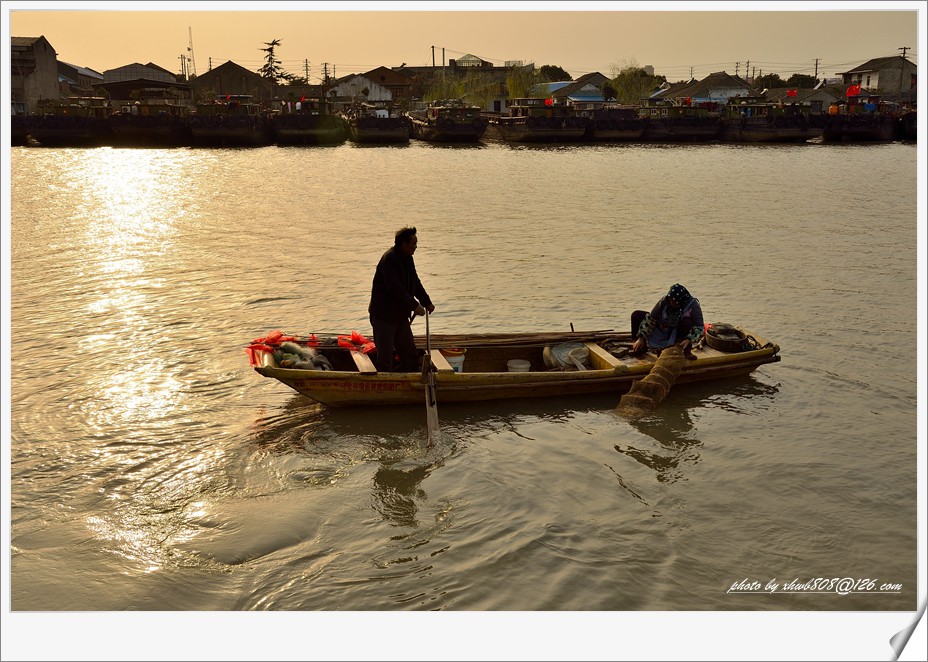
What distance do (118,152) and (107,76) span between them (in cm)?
3246

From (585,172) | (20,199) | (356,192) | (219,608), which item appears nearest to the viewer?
(219,608)

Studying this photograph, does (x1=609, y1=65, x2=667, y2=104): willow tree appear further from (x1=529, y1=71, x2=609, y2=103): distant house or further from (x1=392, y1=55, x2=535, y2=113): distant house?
(x1=392, y1=55, x2=535, y2=113): distant house

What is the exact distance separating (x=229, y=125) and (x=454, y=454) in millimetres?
42986

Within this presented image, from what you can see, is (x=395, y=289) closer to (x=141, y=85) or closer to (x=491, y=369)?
(x=491, y=369)

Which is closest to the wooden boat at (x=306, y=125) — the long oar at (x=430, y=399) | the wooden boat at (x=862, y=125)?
the wooden boat at (x=862, y=125)

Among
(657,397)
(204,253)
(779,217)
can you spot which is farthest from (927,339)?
(779,217)

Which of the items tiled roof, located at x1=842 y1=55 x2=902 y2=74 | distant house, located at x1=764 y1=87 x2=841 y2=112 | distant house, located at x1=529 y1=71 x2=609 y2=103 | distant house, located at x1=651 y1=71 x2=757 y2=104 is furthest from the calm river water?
distant house, located at x1=529 y1=71 x2=609 y2=103

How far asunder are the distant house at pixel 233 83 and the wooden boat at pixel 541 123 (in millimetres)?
27993

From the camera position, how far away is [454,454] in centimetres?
648

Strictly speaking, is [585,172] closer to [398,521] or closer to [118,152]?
[118,152]

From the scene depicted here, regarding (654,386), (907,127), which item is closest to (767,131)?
(907,127)

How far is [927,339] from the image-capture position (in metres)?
3.97

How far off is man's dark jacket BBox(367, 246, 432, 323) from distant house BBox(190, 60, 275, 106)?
6748cm

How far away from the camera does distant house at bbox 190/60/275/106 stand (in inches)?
2741
